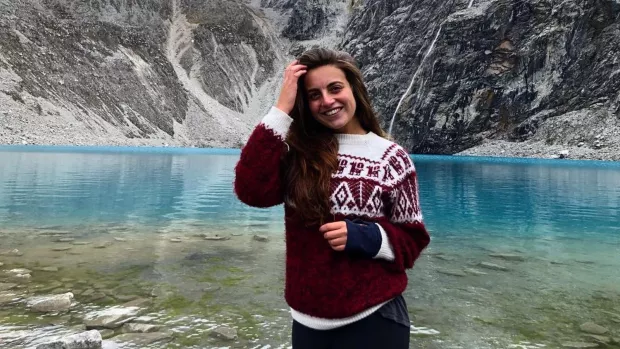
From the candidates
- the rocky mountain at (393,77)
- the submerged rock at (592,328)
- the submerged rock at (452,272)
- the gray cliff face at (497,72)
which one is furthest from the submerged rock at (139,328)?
the gray cliff face at (497,72)

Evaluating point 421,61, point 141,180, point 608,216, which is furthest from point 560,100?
point 141,180

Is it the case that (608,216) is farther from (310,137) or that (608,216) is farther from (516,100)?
(516,100)

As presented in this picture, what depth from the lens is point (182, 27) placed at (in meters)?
157

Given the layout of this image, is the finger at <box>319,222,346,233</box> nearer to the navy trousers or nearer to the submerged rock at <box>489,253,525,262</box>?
the navy trousers

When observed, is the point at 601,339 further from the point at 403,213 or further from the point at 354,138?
the point at 354,138

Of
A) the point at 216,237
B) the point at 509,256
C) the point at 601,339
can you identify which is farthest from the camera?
the point at 216,237

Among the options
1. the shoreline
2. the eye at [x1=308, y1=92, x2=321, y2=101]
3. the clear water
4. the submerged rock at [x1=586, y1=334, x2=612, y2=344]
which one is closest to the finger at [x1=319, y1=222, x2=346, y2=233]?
the eye at [x1=308, y1=92, x2=321, y2=101]

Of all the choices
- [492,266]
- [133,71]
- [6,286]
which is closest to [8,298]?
[6,286]

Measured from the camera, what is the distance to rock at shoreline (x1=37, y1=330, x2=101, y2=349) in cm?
538

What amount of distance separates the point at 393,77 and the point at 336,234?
10610 centimetres

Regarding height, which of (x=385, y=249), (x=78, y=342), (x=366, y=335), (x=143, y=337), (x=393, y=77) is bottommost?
(x=143, y=337)

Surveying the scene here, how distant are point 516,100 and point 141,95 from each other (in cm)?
8500

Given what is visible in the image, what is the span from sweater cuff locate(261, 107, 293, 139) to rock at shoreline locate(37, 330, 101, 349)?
4.39 m

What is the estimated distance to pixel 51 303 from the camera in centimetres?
733
